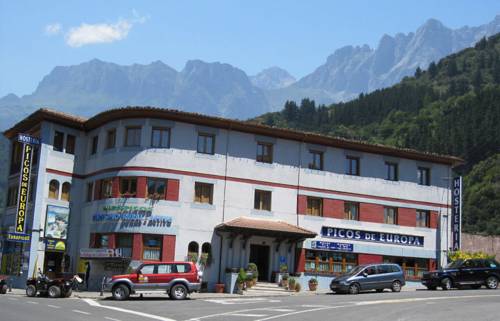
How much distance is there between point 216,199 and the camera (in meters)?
40.9

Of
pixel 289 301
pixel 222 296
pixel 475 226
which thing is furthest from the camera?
pixel 475 226

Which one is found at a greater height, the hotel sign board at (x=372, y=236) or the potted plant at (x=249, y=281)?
the hotel sign board at (x=372, y=236)

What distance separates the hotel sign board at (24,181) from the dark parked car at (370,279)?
19266 millimetres

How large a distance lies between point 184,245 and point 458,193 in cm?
1955

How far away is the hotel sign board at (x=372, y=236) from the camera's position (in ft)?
143

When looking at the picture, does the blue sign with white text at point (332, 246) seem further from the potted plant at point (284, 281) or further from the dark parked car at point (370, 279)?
the dark parked car at point (370, 279)

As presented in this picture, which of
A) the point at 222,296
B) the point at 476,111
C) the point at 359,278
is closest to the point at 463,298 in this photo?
the point at 359,278

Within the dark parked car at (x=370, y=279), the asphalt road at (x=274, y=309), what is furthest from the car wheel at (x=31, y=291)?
the dark parked car at (x=370, y=279)

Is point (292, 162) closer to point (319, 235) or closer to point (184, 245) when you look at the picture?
point (319, 235)

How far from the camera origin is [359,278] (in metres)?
35.7

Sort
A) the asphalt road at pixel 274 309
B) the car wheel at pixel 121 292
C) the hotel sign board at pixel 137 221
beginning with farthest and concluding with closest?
1. the hotel sign board at pixel 137 221
2. the car wheel at pixel 121 292
3. the asphalt road at pixel 274 309

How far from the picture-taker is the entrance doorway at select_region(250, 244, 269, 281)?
41406 millimetres

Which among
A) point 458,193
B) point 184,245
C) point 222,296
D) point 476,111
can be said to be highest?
point 476,111

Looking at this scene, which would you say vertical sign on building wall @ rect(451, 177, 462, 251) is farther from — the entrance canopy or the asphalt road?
the asphalt road
